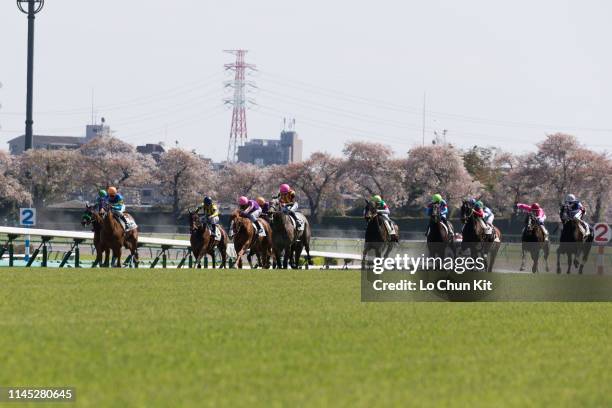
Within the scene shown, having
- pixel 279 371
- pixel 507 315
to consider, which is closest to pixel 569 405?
pixel 279 371

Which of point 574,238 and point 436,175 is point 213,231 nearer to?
point 574,238

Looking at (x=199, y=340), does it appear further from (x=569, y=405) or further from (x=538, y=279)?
(x=538, y=279)

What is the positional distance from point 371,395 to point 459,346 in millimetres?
3300

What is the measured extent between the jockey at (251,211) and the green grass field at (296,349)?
13.8 metres

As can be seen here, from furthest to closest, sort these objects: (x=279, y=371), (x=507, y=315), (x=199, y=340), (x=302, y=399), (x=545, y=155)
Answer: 1. (x=545, y=155)
2. (x=507, y=315)
3. (x=199, y=340)
4. (x=279, y=371)
5. (x=302, y=399)

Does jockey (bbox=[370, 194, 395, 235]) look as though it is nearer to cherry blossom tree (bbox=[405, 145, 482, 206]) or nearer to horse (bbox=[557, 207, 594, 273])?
horse (bbox=[557, 207, 594, 273])

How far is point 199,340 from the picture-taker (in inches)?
459

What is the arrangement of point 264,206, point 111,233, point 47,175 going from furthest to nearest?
point 47,175 < point 264,206 < point 111,233

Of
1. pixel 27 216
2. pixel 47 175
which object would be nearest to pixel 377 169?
pixel 47 175

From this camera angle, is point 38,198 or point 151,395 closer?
point 151,395

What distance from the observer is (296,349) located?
1116 centimetres

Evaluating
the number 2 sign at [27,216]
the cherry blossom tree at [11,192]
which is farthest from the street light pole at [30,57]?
the number 2 sign at [27,216]

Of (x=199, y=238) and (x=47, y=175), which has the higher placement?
(x=47, y=175)

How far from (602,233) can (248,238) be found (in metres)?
9.93
